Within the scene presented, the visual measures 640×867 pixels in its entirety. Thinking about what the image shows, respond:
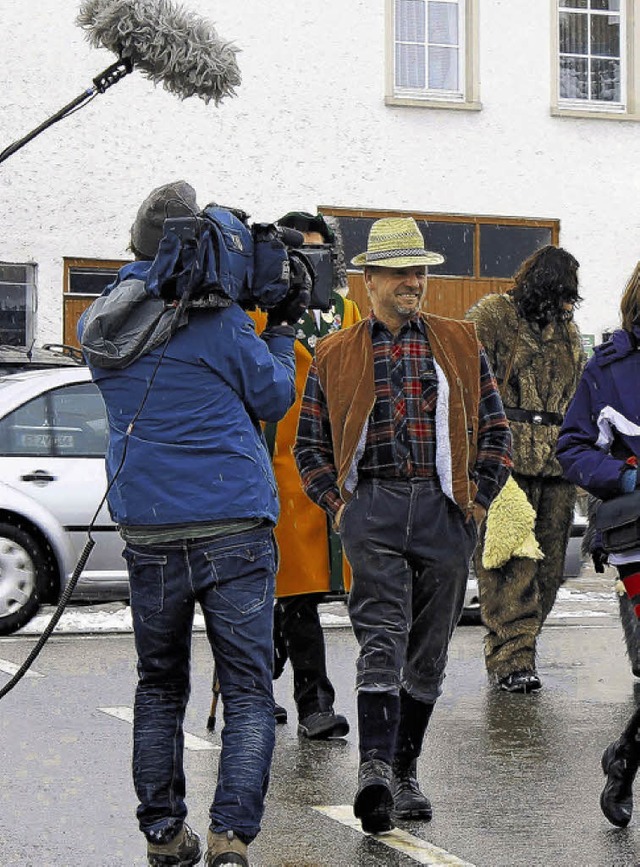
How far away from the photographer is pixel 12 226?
19547mm

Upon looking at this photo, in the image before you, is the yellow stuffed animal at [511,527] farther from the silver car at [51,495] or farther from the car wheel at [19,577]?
the car wheel at [19,577]

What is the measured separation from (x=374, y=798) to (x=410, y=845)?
180 millimetres

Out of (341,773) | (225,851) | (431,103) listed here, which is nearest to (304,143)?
(431,103)

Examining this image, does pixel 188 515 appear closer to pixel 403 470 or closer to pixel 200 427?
pixel 200 427

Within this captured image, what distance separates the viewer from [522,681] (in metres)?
8.72

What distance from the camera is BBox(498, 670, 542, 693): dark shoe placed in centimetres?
873

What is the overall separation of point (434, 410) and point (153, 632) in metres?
1.39

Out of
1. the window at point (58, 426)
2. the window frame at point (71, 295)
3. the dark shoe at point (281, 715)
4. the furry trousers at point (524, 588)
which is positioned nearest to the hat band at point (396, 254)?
the dark shoe at point (281, 715)

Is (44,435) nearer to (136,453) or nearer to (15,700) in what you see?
(15,700)

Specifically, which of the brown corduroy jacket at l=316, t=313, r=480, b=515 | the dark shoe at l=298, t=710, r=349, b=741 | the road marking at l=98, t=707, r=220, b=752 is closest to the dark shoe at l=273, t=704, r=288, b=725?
the dark shoe at l=298, t=710, r=349, b=741

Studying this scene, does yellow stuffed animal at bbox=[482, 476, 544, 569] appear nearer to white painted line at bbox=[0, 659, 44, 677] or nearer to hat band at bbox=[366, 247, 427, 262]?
white painted line at bbox=[0, 659, 44, 677]

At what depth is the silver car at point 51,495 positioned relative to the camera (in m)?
11.2

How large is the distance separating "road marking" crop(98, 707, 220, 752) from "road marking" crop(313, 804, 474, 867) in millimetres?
1296

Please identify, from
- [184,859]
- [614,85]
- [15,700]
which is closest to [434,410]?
[184,859]
